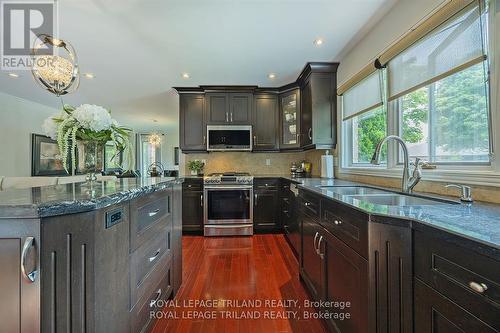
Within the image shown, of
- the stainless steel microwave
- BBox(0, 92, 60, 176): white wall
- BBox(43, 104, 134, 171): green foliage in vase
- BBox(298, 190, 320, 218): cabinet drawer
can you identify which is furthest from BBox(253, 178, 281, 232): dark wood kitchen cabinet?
BBox(0, 92, 60, 176): white wall

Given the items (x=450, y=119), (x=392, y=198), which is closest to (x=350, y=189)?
(x=392, y=198)

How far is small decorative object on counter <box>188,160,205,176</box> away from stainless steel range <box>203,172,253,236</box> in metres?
0.67

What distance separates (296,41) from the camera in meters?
2.44

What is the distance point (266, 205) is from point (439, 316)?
301 centimetres

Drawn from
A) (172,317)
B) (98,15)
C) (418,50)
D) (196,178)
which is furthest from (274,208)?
(98,15)

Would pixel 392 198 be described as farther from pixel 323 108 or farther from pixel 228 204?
pixel 228 204

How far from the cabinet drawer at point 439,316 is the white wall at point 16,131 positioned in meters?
6.22

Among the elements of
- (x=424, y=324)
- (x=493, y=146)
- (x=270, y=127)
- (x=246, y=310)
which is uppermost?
(x=270, y=127)

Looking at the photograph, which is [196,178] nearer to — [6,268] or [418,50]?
[6,268]

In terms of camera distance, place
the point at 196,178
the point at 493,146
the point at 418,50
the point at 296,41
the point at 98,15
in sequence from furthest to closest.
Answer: the point at 196,178
the point at 296,41
the point at 98,15
the point at 418,50
the point at 493,146

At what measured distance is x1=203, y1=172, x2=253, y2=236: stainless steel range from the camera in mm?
3588

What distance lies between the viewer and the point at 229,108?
3.91 metres

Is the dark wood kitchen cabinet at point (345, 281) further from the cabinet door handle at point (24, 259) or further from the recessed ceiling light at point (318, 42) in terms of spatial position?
the recessed ceiling light at point (318, 42)

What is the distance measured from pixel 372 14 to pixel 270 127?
7.24 feet
